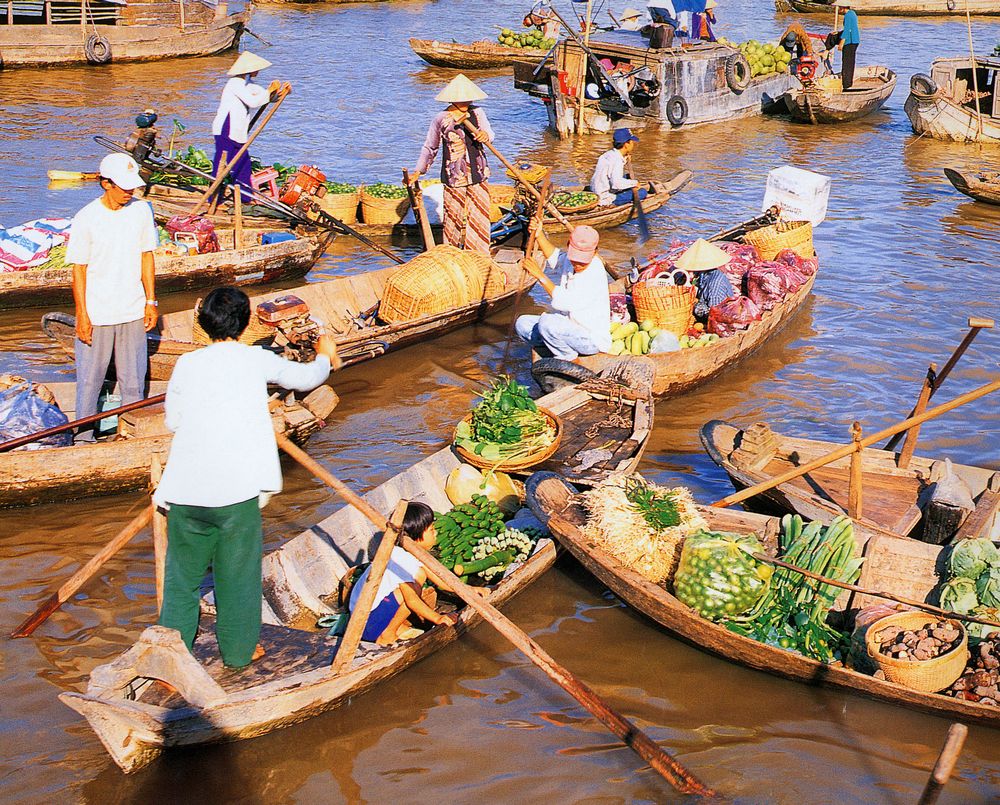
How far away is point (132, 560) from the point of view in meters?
6.01

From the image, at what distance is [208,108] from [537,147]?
247 inches

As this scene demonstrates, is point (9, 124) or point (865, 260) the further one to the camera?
point (9, 124)

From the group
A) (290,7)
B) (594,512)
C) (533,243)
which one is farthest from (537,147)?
(290,7)

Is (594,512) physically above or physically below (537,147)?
below

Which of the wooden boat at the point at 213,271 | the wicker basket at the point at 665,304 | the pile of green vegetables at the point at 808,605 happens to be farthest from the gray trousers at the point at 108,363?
the pile of green vegetables at the point at 808,605

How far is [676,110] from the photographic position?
57.8 ft

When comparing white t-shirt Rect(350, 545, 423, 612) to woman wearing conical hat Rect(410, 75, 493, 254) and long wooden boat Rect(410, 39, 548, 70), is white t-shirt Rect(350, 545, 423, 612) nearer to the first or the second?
woman wearing conical hat Rect(410, 75, 493, 254)

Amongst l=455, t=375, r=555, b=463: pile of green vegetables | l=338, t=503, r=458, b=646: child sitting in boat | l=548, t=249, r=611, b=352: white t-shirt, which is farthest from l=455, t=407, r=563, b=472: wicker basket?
l=548, t=249, r=611, b=352: white t-shirt

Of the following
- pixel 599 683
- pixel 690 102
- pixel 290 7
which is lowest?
pixel 599 683

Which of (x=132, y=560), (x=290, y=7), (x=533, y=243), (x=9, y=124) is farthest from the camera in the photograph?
(x=290, y=7)

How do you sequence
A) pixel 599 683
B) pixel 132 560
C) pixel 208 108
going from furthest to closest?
1. pixel 208 108
2. pixel 132 560
3. pixel 599 683

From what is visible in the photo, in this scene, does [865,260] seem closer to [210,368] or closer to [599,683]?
[599,683]

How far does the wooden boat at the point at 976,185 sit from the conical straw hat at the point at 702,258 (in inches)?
263

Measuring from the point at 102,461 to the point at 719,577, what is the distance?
380cm
